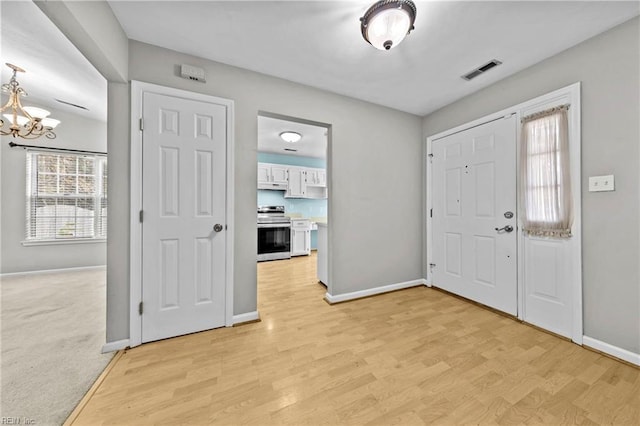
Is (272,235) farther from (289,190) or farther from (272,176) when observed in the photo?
(272,176)

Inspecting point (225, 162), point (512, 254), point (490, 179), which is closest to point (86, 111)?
point (225, 162)

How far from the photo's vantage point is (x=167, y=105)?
192 cm

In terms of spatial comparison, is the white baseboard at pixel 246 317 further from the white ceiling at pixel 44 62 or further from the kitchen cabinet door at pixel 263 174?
the kitchen cabinet door at pixel 263 174

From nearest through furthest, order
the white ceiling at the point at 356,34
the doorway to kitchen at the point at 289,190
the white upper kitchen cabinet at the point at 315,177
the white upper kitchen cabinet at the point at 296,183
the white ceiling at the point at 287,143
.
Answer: the white ceiling at the point at 356,34 → the white ceiling at the point at 287,143 → the doorway to kitchen at the point at 289,190 → the white upper kitchen cabinet at the point at 296,183 → the white upper kitchen cabinet at the point at 315,177

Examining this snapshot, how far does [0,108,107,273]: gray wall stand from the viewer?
136 inches

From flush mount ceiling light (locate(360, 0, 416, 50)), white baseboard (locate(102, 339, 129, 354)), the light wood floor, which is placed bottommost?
the light wood floor

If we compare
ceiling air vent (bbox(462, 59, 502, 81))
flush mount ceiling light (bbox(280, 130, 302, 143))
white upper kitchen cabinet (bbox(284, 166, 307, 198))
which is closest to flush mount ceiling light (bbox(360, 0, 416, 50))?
ceiling air vent (bbox(462, 59, 502, 81))

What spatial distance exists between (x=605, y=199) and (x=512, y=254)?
0.84 m

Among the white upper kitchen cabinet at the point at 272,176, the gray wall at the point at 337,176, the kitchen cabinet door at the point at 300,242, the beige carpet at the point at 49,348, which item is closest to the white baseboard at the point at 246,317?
the gray wall at the point at 337,176

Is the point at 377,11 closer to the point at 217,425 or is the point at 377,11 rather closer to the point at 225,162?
the point at 225,162

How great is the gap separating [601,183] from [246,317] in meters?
3.28

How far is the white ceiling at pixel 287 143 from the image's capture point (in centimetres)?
382

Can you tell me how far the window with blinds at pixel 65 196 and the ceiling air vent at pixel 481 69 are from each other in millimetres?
5982

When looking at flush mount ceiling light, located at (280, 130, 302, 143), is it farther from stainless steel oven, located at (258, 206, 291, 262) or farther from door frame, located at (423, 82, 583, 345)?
door frame, located at (423, 82, 583, 345)
